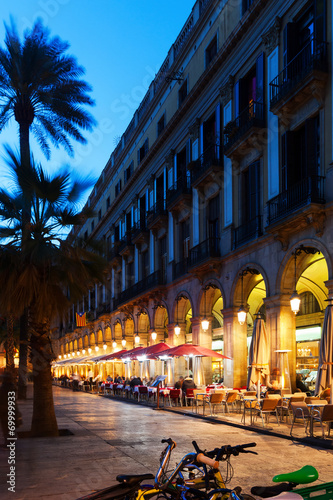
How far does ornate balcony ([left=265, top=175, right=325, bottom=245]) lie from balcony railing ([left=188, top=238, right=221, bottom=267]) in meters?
5.57

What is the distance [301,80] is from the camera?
1805 cm

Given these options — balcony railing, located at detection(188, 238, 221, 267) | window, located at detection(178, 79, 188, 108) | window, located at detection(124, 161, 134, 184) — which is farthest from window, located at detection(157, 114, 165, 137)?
balcony railing, located at detection(188, 238, 221, 267)

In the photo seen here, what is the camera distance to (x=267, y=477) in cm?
923

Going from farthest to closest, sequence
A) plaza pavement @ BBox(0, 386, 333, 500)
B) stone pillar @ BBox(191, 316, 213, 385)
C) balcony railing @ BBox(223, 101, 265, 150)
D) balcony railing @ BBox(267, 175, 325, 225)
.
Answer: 1. stone pillar @ BBox(191, 316, 213, 385)
2. balcony railing @ BBox(223, 101, 265, 150)
3. balcony railing @ BBox(267, 175, 325, 225)
4. plaza pavement @ BBox(0, 386, 333, 500)

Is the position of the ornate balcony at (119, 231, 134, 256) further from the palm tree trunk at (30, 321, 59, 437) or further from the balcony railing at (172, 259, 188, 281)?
the palm tree trunk at (30, 321, 59, 437)

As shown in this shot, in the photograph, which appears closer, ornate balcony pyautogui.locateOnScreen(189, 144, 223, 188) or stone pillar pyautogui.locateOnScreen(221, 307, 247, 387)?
stone pillar pyautogui.locateOnScreen(221, 307, 247, 387)

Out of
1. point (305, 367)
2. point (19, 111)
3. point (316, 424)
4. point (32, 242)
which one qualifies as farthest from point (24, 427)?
point (305, 367)

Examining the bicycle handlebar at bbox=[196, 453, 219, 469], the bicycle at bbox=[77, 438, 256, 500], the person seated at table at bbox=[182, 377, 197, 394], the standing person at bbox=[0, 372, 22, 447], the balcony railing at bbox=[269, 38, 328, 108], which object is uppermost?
the balcony railing at bbox=[269, 38, 328, 108]

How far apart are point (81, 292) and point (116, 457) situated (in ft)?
16.1

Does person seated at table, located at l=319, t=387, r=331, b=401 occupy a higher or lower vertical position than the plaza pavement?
higher

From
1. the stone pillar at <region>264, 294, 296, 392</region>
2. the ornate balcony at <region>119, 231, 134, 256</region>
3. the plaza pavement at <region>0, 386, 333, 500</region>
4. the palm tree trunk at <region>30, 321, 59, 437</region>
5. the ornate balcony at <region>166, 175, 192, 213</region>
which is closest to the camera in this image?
the plaza pavement at <region>0, 386, 333, 500</region>

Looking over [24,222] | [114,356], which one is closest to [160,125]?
[114,356]

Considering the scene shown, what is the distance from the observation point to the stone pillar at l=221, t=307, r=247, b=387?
24.3m

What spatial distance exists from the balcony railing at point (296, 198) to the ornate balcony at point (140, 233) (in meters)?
19.0
